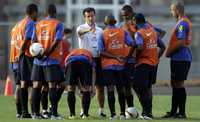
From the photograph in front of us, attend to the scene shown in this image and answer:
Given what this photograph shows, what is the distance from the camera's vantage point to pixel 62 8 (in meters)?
37.6

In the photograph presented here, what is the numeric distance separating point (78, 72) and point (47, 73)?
622 millimetres

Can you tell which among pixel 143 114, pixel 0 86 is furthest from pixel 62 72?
pixel 0 86

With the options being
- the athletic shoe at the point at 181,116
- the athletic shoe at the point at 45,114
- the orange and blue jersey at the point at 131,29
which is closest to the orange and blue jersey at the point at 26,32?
the athletic shoe at the point at 45,114

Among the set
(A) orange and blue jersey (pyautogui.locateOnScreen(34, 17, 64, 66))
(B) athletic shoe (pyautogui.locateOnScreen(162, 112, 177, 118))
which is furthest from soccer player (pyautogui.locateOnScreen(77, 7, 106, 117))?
(B) athletic shoe (pyautogui.locateOnScreen(162, 112, 177, 118))

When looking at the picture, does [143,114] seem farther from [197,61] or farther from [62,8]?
[62,8]

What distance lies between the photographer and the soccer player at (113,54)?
57.6 feet

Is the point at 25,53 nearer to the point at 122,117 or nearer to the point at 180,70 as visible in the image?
the point at 122,117

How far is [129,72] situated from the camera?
1792 cm

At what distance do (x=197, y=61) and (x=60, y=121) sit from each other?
16699mm

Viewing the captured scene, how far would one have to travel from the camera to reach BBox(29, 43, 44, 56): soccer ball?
668 inches

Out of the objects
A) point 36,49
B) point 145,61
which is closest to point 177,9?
point 145,61

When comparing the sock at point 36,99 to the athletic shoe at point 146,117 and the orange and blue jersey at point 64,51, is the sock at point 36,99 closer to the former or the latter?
the orange and blue jersey at point 64,51

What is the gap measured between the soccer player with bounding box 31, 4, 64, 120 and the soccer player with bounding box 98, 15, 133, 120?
863mm

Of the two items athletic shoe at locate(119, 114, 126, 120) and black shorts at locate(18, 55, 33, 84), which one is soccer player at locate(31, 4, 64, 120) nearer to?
black shorts at locate(18, 55, 33, 84)
